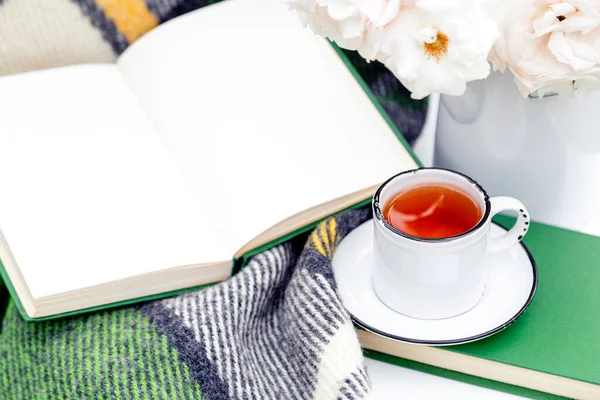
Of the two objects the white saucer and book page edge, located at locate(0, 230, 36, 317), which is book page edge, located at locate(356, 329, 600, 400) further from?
book page edge, located at locate(0, 230, 36, 317)

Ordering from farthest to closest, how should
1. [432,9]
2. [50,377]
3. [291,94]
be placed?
[291,94] < [50,377] < [432,9]

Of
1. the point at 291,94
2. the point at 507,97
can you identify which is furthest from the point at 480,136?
the point at 291,94

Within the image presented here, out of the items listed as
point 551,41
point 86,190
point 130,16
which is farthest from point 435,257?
point 130,16

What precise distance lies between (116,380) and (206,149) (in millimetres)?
203

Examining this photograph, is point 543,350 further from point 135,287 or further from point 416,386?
point 135,287

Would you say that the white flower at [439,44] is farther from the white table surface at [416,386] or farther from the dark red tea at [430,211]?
the white table surface at [416,386]

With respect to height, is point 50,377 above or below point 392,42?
below

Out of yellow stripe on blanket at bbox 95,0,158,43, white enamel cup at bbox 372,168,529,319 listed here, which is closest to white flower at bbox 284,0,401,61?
white enamel cup at bbox 372,168,529,319

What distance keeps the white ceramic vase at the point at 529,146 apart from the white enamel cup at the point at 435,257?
0.23 ft

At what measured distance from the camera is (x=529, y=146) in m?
0.56

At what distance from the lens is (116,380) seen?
0.49 meters

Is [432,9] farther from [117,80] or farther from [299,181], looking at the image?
[117,80]

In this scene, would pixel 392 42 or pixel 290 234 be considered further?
pixel 290 234

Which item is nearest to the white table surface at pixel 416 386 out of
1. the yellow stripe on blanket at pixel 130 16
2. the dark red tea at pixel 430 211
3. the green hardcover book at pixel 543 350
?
the green hardcover book at pixel 543 350
